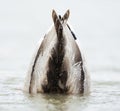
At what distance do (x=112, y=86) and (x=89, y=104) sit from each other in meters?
2.60

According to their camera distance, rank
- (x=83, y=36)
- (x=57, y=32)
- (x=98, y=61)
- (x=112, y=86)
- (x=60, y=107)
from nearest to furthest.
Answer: (x=60, y=107) → (x=57, y=32) → (x=112, y=86) → (x=98, y=61) → (x=83, y=36)

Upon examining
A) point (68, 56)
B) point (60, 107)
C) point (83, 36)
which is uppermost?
point (83, 36)

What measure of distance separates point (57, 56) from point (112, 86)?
218 centimetres

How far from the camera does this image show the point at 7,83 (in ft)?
37.1

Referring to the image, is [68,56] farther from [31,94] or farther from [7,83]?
[7,83]

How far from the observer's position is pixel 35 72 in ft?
30.9

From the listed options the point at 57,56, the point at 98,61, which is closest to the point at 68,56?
the point at 57,56

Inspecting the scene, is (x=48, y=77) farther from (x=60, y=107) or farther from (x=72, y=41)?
(x=60, y=107)

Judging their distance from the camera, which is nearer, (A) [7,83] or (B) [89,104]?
(B) [89,104]

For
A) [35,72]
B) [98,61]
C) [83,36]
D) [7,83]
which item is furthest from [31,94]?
[83,36]

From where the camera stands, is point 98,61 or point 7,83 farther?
point 98,61

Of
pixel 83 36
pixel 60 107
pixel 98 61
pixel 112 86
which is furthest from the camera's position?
pixel 83 36

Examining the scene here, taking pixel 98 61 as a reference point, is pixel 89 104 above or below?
below

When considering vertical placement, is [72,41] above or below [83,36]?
below
